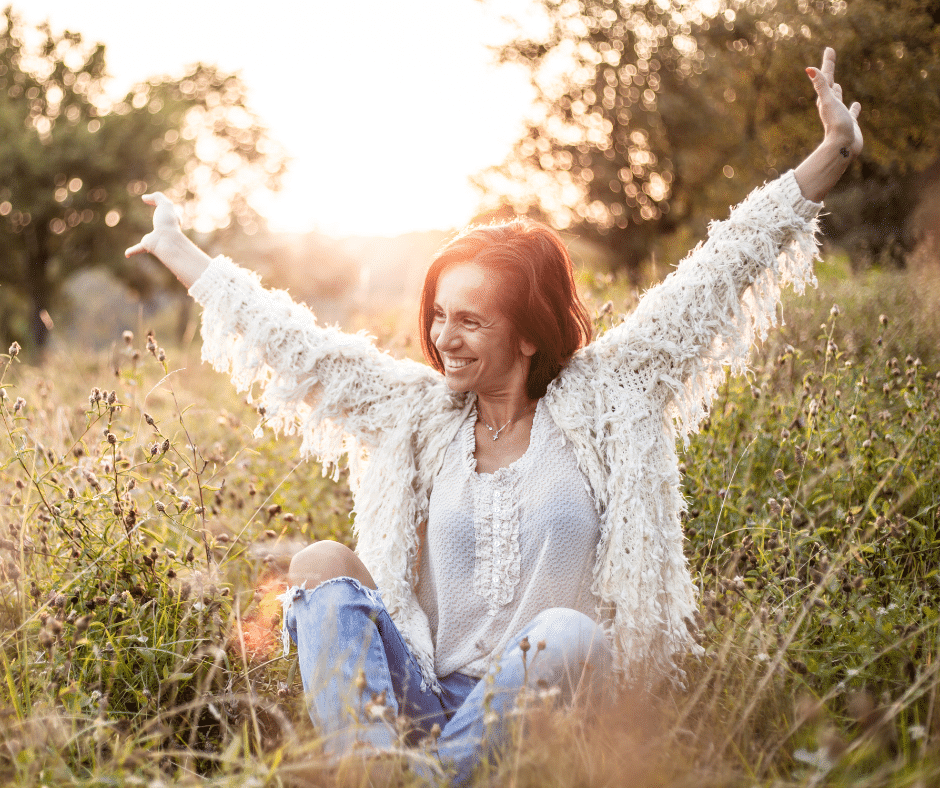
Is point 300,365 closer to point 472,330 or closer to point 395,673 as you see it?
point 472,330

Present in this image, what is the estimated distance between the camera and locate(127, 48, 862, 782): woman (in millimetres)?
1977

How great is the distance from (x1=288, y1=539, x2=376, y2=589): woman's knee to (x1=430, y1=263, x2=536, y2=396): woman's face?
647 mm

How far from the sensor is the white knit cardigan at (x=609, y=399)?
2070 millimetres

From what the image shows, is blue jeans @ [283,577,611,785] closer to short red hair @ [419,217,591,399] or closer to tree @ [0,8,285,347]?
short red hair @ [419,217,591,399]

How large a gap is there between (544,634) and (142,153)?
18372mm

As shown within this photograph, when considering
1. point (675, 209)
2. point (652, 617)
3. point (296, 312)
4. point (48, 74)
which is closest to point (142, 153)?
point (48, 74)

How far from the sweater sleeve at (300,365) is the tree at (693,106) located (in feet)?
18.6

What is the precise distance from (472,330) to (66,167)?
17.3 metres

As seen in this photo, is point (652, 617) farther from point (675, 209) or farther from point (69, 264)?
point (69, 264)

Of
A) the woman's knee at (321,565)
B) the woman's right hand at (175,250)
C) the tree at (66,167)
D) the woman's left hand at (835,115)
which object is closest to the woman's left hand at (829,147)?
the woman's left hand at (835,115)

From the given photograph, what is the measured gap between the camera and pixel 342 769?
1515mm

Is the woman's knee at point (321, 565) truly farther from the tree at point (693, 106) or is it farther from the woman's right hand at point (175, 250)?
the tree at point (693, 106)

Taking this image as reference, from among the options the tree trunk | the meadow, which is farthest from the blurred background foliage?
the meadow

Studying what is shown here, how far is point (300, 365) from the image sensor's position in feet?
7.70
